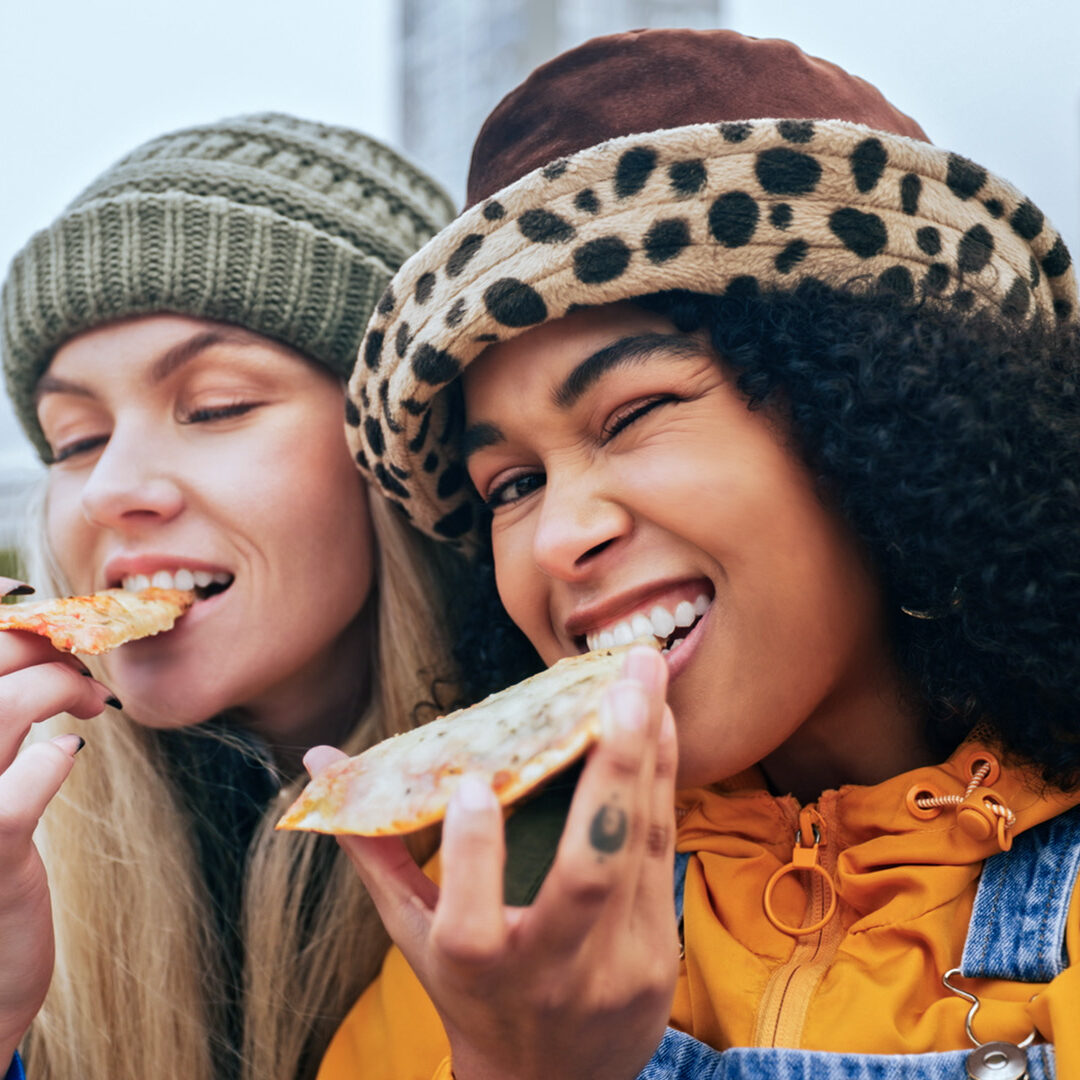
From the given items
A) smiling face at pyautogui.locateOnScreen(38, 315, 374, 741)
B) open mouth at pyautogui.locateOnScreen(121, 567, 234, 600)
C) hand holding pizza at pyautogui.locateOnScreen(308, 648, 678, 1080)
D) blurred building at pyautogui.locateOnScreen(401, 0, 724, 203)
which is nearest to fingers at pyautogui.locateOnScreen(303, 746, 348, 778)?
hand holding pizza at pyautogui.locateOnScreen(308, 648, 678, 1080)

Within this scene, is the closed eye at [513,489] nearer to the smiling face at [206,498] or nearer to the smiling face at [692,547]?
the smiling face at [692,547]

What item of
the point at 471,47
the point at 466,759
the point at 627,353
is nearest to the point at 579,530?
the point at 627,353

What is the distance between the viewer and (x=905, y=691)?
171cm

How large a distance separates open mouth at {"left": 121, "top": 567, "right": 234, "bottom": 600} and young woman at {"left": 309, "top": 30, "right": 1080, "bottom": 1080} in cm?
82

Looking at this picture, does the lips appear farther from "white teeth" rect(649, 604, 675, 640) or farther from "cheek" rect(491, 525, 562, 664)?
"white teeth" rect(649, 604, 675, 640)

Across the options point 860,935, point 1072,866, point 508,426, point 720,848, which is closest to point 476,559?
point 508,426

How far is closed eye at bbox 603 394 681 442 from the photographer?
1645 millimetres

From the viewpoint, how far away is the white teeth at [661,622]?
158 cm

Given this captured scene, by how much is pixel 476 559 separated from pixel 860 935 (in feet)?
3.68

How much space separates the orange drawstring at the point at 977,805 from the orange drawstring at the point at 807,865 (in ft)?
0.56

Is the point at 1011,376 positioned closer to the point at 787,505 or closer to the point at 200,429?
the point at 787,505

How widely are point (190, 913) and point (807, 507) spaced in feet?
5.66

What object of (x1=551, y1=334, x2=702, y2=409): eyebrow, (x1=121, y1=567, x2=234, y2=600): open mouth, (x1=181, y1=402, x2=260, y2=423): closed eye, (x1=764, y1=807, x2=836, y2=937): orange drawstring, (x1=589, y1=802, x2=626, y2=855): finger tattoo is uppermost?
(x1=551, y1=334, x2=702, y2=409): eyebrow

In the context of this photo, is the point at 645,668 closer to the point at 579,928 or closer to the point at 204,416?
the point at 579,928
